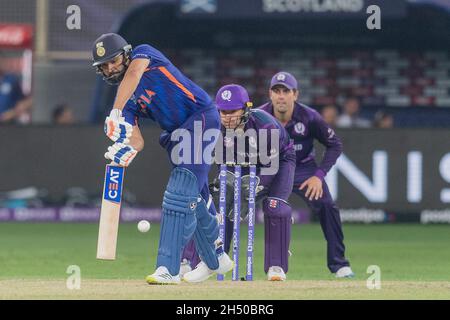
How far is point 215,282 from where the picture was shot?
988 cm

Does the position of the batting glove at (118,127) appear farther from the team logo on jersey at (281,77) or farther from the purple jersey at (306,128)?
the purple jersey at (306,128)

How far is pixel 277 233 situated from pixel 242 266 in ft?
7.81

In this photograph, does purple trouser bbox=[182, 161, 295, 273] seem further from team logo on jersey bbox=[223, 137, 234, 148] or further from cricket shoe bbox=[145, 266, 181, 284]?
cricket shoe bbox=[145, 266, 181, 284]

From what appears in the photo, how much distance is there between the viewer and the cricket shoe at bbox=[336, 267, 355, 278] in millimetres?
11289

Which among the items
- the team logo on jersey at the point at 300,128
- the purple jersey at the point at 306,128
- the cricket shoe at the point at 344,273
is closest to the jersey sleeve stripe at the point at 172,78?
the purple jersey at the point at 306,128

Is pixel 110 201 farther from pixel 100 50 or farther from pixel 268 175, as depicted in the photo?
pixel 268 175

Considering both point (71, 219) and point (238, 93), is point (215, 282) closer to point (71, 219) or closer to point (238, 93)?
point (238, 93)

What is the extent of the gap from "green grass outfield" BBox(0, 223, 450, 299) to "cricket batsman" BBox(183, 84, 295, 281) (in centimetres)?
26

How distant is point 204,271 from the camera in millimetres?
9891

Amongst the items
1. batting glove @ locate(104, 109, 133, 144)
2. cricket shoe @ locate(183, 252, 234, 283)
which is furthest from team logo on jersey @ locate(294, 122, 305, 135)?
batting glove @ locate(104, 109, 133, 144)

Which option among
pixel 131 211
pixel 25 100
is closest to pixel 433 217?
pixel 131 211

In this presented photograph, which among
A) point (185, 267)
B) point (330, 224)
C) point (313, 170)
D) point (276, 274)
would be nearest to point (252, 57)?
point (313, 170)

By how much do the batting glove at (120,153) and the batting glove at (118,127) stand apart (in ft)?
0.14
